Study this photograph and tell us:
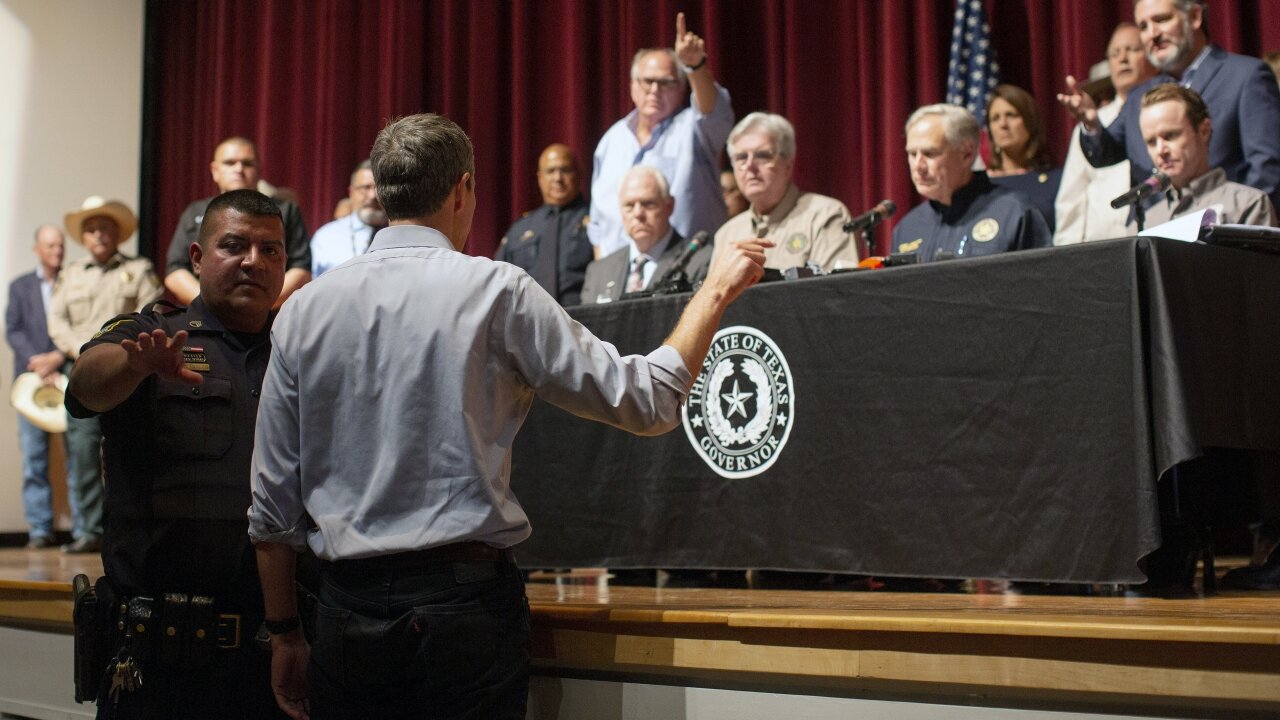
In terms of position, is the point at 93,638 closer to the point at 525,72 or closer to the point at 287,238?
the point at 287,238

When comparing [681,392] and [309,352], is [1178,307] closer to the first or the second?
[681,392]

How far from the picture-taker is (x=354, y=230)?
5227mm

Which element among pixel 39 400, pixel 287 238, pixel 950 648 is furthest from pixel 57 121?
pixel 950 648

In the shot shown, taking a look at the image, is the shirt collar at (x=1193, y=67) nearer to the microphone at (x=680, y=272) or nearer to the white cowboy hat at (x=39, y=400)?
the microphone at (x=680, y=272)

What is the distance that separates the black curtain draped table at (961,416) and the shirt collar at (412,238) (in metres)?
1.17

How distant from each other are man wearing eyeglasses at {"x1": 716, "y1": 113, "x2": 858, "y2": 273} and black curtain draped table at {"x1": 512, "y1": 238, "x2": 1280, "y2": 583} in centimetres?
96

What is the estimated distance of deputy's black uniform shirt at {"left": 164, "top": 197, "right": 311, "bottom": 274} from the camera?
4.66 m

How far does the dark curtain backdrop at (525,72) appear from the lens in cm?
510

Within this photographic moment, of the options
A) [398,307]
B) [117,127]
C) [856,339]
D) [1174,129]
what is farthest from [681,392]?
[117,127]

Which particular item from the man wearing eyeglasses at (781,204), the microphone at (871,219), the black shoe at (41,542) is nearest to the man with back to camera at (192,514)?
the microphone at (871,219)

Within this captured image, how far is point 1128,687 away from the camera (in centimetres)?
176

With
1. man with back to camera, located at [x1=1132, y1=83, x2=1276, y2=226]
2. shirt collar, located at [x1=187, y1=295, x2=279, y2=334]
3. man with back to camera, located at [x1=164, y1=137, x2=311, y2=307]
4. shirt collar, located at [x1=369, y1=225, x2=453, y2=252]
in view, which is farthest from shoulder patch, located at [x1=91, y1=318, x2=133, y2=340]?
man with back to camera, located at [x1=1132, y1=83, x2=1276, y2=226]

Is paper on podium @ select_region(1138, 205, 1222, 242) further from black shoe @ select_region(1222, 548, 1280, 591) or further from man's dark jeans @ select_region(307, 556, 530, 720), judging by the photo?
man's dark jeans @ select_region(307, 556, 530, 720)

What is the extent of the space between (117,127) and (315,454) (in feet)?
20.8
